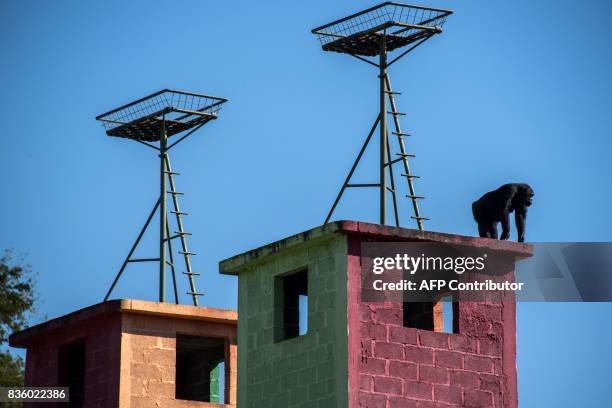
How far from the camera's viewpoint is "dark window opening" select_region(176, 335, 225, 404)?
42875mm

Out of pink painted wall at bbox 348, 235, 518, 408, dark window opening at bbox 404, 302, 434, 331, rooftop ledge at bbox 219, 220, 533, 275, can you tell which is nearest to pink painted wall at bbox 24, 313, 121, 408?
rooftop ledge at bbox 219, 220, 533, 275

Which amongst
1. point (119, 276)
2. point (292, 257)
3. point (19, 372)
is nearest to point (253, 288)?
point (292, 257)

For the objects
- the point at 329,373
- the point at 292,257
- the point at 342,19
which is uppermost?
the point at 342,19

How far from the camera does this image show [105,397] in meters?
41.0

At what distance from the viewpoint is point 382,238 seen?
3491 cm

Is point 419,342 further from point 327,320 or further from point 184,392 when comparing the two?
point 184,392

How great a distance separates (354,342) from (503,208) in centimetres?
391

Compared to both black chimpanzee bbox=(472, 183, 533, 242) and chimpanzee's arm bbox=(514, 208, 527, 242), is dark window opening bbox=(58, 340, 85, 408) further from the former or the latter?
chimpanzee's arm bbox=(514, 208, 527, 242)

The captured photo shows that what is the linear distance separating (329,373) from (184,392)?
10.6 m

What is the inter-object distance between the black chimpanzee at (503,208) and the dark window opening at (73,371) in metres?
9.94

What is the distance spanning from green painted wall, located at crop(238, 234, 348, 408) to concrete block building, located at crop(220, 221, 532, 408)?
0.02 m

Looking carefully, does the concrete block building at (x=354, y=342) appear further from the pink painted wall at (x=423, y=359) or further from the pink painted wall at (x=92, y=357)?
the pink painted wall at (x=92, y=357)

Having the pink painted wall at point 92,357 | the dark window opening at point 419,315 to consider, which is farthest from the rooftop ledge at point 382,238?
the pink painted wall at point 92,357

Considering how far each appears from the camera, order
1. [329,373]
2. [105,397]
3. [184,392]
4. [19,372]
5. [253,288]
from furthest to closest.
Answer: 1. [19,372]
2. [184,392]
3. [105,397]
4. [253,288]
5. [329,373]
